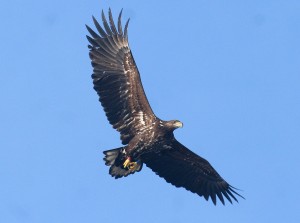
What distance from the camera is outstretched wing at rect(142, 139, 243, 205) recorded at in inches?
1185

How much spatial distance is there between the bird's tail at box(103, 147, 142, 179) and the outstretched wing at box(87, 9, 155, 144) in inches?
17.0

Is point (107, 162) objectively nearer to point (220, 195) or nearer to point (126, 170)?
point (126, 170)

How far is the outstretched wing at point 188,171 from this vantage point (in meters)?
30.1

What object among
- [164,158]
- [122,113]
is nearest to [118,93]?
[122,113]

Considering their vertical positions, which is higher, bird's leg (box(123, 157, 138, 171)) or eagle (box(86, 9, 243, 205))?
eagle (box(86, 9, 243, 205))

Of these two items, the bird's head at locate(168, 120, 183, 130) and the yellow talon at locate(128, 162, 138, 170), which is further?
the yellow talon at locate(128, 162, 138, 170)

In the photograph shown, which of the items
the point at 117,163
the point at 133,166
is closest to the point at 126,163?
the point at 117,163

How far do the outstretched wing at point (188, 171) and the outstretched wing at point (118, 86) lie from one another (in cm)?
104

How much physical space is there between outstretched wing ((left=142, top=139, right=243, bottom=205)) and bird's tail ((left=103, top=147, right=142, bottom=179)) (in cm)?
60

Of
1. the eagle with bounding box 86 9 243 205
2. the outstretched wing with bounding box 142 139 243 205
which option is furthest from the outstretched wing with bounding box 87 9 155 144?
the outstretched wing with bounding box 142 139 243 205

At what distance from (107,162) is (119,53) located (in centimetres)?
301

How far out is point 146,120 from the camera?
1154 inches

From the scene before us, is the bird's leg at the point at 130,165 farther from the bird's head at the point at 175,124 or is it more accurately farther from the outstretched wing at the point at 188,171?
the bird's head at the point at 175,124

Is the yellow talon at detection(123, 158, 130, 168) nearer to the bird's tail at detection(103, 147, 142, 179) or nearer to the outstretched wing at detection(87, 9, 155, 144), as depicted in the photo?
the bird's tail at detection(103, 147, 142, 179)
